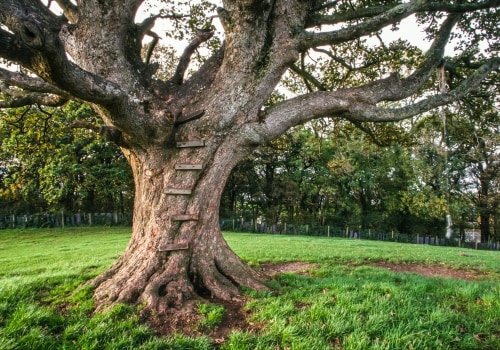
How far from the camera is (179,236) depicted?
491 cm

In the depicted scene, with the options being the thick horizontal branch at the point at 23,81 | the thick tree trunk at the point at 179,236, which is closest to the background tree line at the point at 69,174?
the thick horizontal branch at the point at 23,81

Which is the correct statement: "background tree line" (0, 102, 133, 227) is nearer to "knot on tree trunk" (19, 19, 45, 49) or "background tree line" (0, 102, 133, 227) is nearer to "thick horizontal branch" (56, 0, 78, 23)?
"thick horizontal branch" (56, 0, 78, 23)

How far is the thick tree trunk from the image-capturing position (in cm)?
461

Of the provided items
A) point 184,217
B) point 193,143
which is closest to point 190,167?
point 193,143

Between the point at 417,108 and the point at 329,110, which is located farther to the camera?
the point at 417,108

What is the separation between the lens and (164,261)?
480 cm

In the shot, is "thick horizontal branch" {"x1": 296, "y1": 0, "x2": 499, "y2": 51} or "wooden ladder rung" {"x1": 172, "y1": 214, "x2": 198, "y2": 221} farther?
"thick horizontal branch" {"x1": 296, "y1": 0, "x2": 499, "y2": 51}

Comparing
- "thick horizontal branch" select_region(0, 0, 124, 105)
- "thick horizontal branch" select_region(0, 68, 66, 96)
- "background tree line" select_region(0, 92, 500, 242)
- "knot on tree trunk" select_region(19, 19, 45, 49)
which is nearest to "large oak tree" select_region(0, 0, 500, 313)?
"thick horizontal branch" select_region(0, 68, 66, 96)

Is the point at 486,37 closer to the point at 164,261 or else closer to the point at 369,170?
the point at 164,261

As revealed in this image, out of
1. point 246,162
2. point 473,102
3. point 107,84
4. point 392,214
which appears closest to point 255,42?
point 107,84

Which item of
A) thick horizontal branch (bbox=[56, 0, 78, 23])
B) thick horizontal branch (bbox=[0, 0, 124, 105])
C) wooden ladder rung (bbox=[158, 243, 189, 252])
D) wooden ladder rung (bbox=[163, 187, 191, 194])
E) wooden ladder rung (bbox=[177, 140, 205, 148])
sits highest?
thick horizontal branch (bbox=[56, 0, 78, 23])

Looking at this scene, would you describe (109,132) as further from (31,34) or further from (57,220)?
(57,220)

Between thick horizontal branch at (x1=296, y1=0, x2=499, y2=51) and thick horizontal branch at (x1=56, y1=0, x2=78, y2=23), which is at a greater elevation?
thick horizontal branch at (x1=56, y1=0, x2=78, y2=23)

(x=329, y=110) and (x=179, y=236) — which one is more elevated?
(x=329, y=110)
